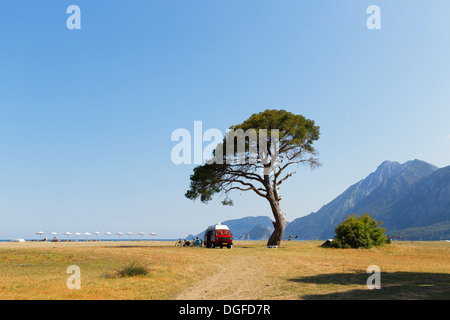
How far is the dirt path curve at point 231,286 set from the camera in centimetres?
1116

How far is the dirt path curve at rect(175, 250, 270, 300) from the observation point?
11164 millimetres

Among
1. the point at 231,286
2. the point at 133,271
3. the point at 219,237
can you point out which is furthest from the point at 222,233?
the point at 231,286

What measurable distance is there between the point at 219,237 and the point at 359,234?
15407 mm

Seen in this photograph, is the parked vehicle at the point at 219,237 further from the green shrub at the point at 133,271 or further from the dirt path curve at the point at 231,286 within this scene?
the green shrub at the point at 133,271

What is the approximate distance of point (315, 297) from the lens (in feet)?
35.2

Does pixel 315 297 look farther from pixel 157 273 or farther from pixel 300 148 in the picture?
pixel 300 148

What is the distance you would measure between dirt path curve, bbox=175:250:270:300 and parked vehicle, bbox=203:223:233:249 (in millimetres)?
21511

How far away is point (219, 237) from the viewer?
39.4m

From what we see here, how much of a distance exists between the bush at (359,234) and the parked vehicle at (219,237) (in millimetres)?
11631

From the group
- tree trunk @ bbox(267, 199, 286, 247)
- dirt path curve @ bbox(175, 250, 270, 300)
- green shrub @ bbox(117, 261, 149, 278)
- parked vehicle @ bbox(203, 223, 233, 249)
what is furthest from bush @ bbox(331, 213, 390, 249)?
green shrub @ bbox(117, 261, 149, 278)

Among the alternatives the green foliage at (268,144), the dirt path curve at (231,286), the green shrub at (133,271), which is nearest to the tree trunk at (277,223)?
the green foliage at (268,144)

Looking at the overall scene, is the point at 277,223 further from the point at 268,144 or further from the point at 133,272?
the point at 133,272

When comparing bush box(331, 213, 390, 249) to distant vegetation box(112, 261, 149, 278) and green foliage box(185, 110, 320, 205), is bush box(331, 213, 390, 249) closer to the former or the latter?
green foliage box(185, 110, 320, 205)
